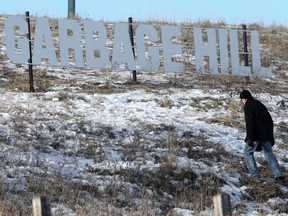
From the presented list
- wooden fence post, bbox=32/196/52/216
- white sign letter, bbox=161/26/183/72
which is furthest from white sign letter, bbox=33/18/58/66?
wooden fence post, bbox=32/196/52/216

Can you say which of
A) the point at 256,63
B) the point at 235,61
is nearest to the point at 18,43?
the point at 235,61

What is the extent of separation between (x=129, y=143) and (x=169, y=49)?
6.09 m

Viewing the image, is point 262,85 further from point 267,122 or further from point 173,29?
point 267,122

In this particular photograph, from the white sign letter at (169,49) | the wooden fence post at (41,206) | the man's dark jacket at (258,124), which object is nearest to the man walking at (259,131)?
the man's dark jacket at (258,124)

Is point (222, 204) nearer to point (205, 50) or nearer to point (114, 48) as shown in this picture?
point (114, 48)

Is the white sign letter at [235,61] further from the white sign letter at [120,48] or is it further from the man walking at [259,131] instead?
the man walking at [259,131]

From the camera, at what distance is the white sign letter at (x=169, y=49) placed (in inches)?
732

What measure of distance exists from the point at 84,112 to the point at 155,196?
4.58 m

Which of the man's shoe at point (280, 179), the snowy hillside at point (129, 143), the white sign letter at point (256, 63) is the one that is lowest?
the man's shoe at point (280, 179)

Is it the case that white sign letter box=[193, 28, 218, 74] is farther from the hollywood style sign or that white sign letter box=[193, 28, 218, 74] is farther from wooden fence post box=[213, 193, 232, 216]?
wooden fence post box=[213, 193, 232, 216]

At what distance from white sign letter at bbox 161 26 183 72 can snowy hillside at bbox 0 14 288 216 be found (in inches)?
17.4

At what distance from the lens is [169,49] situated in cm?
1888

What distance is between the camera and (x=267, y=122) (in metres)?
11.8

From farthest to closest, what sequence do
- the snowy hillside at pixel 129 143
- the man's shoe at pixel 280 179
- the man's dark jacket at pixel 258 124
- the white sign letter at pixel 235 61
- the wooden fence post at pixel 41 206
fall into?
the white sign letter at pixel 235 61 < the man's shoe at pixel 280 179 < the man's dark jacket at pixel 258 124 < the snowy hillside at pixel 129 143 < the wooden fence post at pixel 41 206
